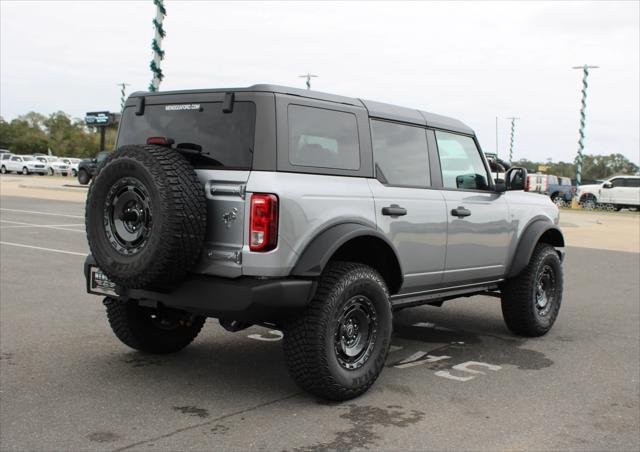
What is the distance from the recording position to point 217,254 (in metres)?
4.48

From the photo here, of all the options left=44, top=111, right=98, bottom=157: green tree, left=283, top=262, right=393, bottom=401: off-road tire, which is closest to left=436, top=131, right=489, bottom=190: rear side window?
left=283, top=262, right=393, bottom=401: off-road tire

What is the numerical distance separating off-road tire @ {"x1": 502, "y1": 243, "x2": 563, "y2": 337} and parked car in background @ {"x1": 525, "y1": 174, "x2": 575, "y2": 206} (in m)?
30.6

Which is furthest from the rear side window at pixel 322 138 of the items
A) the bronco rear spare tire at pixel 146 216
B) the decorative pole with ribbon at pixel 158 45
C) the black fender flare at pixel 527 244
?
the decorative pole with ribbon at pixel 158 45

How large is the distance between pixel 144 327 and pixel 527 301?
11.1 feet

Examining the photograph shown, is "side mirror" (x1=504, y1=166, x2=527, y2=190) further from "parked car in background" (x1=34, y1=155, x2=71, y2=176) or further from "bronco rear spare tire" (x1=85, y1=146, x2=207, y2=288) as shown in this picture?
"parked car in background" (x1=34, y1=155, x2=71, y2=176)

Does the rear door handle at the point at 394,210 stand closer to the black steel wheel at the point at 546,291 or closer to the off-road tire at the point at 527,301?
the off-road tire at the point at 527,301

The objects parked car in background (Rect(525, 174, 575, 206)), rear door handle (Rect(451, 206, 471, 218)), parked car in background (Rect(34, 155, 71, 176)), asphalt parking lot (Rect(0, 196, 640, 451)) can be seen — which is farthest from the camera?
parked car in background (Rect(34, 155, 71, 176))

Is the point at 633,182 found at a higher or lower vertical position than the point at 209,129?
lower

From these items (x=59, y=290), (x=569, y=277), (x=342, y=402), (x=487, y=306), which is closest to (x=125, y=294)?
(x=342, y=402)

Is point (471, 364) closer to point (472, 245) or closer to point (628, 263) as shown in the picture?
point (472, 245)

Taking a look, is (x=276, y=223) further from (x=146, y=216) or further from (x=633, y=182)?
(x=633, y=182)

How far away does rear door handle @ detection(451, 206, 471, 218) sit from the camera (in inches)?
230

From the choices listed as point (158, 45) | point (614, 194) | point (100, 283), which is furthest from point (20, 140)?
point (100, 283)

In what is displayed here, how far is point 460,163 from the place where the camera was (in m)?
6.23
